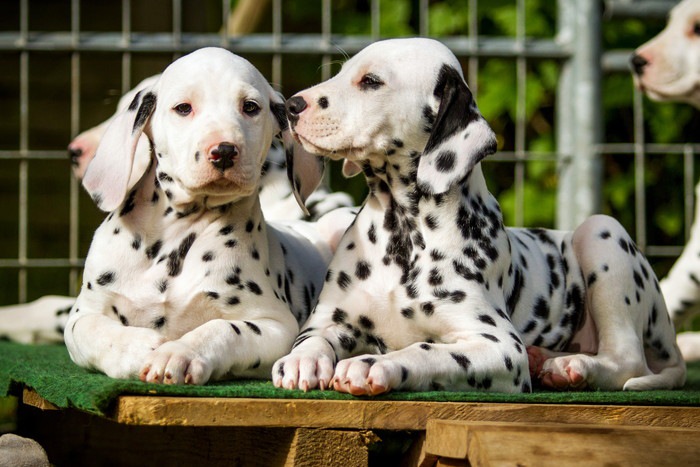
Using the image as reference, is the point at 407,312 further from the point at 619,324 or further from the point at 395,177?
the point at 619,324

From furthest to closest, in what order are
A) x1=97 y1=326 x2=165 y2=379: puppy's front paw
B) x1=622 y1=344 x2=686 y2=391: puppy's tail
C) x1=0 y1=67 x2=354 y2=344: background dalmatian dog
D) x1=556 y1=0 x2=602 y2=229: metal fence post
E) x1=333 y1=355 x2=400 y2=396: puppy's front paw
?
x1=556 y1=0 x2=602 y2=229: metal fence post < x1=0 y1=67 x2=354 y2=344: background dalmatian dog < x1=622 y1=344 x2=686 y2=391: puppy's tail < x1=97 y1=326 x2=165 y2=379: puppy's front paw < x1=333 y1=355 x2=400 y2=396: puppy's front paw

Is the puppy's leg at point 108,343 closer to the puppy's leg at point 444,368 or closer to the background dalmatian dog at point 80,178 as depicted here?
the puppy's leg at point 444,368

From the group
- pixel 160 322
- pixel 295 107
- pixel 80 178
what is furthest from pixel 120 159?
pixel 80 178

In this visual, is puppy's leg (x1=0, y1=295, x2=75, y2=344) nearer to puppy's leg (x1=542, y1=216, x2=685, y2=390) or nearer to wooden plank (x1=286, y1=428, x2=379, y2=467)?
puppy's leg (x1=542, y1=216, x2=685, y2=390)

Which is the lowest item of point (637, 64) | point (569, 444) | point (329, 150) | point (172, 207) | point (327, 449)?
point (327, 449)

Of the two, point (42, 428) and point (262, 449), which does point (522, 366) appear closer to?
point (262, 449)

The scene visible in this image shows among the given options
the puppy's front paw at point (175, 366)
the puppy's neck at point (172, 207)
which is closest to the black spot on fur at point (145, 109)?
the puppy's neck at point (172, 207)

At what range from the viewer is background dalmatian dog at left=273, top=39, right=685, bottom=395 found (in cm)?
468

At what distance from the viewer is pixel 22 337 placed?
23.9 feet

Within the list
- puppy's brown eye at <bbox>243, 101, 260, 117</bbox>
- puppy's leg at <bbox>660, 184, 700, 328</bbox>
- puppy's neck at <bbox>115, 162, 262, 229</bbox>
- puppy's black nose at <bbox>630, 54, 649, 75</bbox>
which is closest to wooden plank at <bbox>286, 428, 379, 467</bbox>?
puppy's neck at <bbox>115, 162, 262, 229</bbox>

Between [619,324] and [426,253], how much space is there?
3.58 feet

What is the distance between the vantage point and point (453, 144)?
15.5 ft

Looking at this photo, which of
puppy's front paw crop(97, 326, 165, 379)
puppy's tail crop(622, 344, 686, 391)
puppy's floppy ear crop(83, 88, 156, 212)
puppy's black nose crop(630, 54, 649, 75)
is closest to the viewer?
puppy's front paw crop(97, 326, 165, 379)

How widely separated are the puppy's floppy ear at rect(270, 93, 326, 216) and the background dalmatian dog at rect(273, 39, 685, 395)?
1.23 feet
